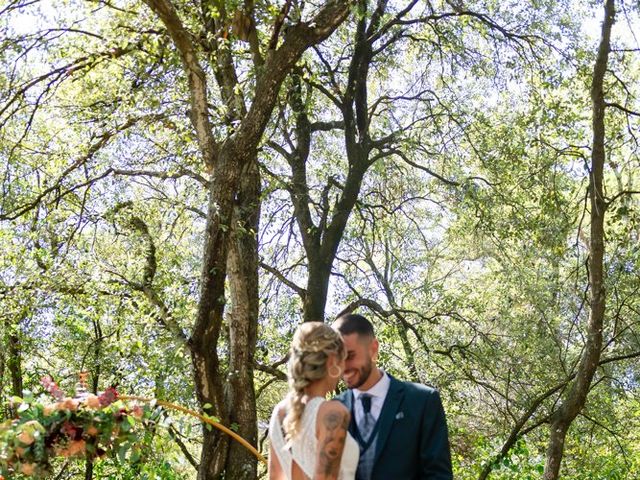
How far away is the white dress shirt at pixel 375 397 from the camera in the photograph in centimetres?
326

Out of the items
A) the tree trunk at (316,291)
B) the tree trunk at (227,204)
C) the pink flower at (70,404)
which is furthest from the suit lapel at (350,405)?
the tree trunk at (316,291)

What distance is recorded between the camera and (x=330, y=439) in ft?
9.75

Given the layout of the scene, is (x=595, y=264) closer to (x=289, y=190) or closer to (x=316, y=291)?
(x=316, y=291)

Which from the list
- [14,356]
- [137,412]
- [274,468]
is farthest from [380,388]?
[14,356]

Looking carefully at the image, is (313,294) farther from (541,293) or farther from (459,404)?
(541,293)

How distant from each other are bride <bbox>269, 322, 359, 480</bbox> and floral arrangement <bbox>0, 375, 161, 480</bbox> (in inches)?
43.8

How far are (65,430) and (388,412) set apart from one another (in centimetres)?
157

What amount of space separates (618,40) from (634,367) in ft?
29.0

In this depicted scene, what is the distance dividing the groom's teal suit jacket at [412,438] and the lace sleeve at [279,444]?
1.06 ft

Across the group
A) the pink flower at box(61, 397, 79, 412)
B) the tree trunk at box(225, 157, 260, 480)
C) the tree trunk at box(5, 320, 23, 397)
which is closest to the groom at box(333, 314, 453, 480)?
the pink flower at box(61, 397, 79, 412)

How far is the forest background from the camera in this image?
8.10m

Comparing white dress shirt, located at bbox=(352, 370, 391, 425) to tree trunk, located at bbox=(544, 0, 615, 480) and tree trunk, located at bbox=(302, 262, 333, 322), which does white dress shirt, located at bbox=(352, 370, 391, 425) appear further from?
tree trunk, located at bbox=(302, 262, 333, 322)

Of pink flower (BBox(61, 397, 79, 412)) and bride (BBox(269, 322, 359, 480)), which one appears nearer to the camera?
bride (BBox(269, 322, 359, 480))

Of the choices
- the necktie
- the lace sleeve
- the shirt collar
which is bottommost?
the lace sleeve
